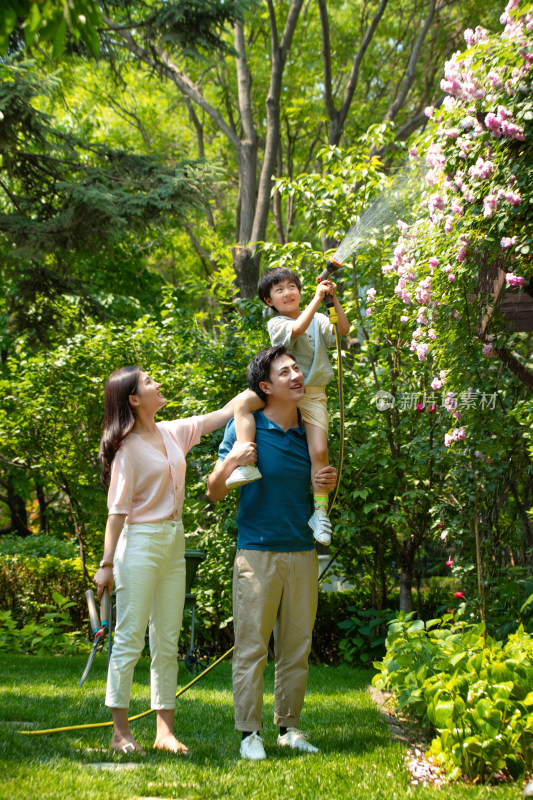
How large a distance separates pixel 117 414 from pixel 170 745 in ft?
4.55

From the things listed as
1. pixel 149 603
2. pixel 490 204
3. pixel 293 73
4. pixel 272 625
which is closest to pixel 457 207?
pixel 490 204

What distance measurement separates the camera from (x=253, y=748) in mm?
2859

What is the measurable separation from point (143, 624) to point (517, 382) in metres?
3.17

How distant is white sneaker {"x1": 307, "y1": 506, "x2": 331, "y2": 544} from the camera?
9.91 ft

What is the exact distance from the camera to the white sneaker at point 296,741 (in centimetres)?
299

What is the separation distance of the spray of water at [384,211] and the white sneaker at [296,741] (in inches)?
110

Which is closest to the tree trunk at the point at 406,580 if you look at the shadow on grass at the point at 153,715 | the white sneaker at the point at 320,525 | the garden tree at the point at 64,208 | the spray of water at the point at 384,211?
the shadow on grass at the point at 153,715

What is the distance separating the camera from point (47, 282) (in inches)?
368

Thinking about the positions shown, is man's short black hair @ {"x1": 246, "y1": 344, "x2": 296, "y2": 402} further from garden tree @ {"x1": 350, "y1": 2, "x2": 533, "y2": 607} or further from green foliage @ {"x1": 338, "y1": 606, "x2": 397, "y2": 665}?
green foliage @ {"x1": 338, "y1": 606, "x2": 397, "y2": 665}

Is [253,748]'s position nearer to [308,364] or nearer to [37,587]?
[308,364]

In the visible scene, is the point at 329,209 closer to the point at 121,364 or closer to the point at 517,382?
the point at 517,382

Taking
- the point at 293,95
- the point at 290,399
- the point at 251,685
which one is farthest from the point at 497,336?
the point at 293,95

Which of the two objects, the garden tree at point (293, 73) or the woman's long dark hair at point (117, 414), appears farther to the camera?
the garden tree at point (293, 73)

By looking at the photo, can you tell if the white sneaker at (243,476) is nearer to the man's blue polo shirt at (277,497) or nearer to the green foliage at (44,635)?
the man's blue polo shirt at (277,497)
